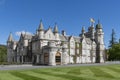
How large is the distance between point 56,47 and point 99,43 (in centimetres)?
2785

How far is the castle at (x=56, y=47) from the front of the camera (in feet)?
212

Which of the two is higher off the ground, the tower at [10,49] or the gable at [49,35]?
the gable at [49,35]

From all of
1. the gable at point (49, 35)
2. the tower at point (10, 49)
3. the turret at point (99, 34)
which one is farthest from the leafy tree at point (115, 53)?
the tower at point (10, 49)

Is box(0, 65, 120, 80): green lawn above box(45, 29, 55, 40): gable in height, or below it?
below

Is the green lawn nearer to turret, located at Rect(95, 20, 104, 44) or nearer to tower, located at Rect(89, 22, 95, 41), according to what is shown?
turret, located at Rect(95, 20, 104, 44)

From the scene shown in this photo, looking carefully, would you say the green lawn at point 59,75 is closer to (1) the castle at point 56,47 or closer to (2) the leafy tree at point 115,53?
(1) the castle at point 56,47

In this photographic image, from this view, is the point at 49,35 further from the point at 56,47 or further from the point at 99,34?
the point at 99,34

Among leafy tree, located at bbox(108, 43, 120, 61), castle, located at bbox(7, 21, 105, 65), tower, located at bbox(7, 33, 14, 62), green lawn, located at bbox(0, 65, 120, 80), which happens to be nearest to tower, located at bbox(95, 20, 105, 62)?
castle, located at bbox(7, 21, 105, 65)

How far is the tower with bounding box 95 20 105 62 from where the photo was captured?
84562 millimetres

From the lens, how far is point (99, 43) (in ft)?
282

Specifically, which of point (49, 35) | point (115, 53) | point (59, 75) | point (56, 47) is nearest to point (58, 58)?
point (56, 47)

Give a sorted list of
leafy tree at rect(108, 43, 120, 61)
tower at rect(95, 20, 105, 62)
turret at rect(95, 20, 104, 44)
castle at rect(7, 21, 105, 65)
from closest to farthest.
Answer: castle at rect(7, 21, 105, 65)
tower at rect(95, 20, 105, 62)
turret at rect(95, 20, 104, 44)
leafy tree at rect(108, 43, 120, 61)

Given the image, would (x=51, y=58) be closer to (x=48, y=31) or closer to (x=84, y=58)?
(x=48, y=31)

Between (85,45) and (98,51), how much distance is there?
6.54 meters
